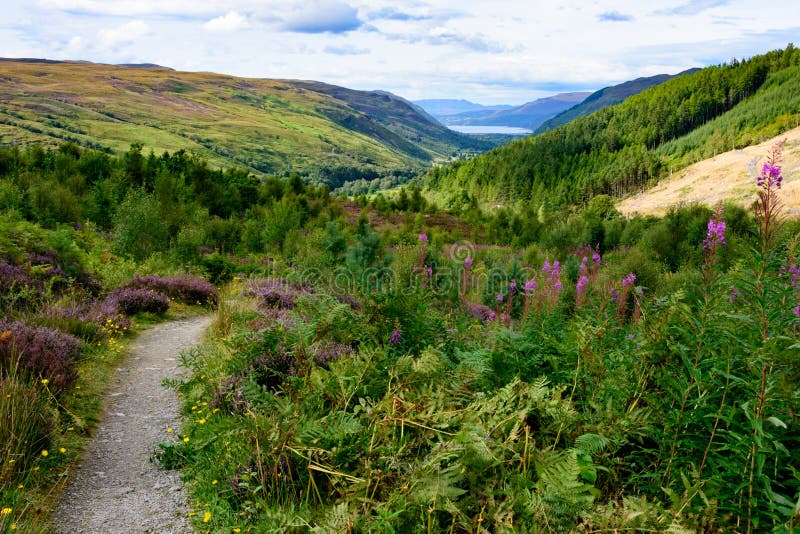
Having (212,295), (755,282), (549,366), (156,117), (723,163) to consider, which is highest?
(156,117)

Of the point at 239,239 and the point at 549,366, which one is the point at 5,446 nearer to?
the point at 549,366

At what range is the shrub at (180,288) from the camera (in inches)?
393

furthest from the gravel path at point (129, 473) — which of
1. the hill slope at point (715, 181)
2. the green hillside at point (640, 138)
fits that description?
the green hillside at point (640, 138)

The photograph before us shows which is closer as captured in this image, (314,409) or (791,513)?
(791,513)

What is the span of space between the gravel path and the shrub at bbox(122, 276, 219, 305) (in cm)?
404

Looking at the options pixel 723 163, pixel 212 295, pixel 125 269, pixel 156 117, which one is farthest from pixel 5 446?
pixel 156 117

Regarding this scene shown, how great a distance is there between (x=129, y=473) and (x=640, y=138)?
160m

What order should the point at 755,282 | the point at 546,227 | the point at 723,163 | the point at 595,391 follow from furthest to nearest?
1. the point at 723,163
2. the point at 546,227
3. the point at 595,391
4. the point at 755,282

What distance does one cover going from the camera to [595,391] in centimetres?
269

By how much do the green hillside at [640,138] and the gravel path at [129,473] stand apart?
364ft

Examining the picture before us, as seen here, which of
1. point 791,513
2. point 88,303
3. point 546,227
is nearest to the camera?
point 791,513

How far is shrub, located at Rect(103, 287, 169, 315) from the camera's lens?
847cm

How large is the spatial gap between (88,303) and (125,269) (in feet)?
10.5

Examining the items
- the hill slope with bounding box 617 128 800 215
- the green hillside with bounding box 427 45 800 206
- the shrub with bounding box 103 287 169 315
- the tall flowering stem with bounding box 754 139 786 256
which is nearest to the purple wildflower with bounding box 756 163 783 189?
the tall flowering stem with bounding box 754 139 786 256
